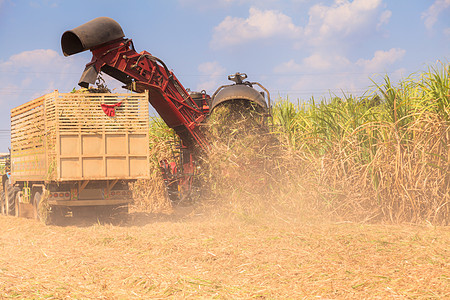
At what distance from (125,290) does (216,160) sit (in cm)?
631

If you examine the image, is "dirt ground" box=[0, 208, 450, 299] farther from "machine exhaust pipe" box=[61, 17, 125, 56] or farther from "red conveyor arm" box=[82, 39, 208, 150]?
"machine exhaust pipe" box=[61, 17, 125, 56]

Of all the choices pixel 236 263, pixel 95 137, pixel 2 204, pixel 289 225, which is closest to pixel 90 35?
pixel 95 137

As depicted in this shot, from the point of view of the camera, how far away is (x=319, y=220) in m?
8.98

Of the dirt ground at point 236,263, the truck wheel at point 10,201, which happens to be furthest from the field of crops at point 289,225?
the truck wheel at point 10,201

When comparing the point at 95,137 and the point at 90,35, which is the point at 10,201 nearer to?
the point at 95,137

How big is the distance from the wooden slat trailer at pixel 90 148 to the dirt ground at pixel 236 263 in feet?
4.98

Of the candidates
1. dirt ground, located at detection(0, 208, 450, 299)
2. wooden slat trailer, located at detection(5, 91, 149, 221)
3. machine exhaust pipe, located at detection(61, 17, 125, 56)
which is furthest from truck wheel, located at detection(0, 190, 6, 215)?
machine exhaust pipe, located at detection(61, 17, 125, 56)

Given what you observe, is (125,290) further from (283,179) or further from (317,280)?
(283,179)

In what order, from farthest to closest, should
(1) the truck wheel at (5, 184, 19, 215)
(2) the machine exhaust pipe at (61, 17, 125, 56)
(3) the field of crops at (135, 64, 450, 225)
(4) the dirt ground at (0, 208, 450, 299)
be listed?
(1) the truck wheel at (5, 184, 19, 215) → (2) the machine exhaust pipe at (61, 17, 125, 56) → (3) the field of crops at (135, 64, 450, 225) → (4) the dirt ground at (0, 208, 450, 299)

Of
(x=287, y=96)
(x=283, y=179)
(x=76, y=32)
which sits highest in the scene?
(x=76, y=32)

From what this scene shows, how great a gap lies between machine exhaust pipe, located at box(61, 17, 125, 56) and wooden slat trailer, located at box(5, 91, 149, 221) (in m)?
1.18

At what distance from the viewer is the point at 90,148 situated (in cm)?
980

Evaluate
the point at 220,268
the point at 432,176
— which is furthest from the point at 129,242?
the point at 432,176

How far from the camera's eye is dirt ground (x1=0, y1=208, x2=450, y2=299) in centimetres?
455
